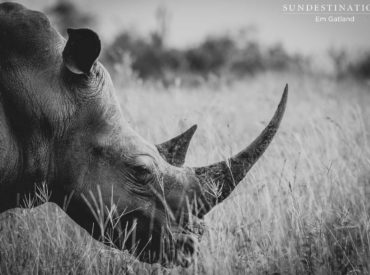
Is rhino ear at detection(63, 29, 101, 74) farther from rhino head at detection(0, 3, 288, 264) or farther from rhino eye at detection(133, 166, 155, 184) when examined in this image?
rhino eye at detection(133, 166, 155, 184)

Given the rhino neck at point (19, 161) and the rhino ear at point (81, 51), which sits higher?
the rhino ear at point (81, 51)

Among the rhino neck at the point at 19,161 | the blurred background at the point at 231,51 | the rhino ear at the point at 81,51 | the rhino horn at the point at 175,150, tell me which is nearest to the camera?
the rhino neck at the point at 19,161

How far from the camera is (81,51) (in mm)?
2730

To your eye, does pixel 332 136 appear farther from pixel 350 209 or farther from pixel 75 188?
pixel 75 188

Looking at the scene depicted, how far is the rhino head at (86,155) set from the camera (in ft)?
8.55

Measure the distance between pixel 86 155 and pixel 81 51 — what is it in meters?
0.67

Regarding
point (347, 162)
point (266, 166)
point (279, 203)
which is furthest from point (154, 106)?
point (279, 203)

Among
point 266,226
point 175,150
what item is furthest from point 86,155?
point 266,226

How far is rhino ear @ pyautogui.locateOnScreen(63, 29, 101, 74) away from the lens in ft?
8.85

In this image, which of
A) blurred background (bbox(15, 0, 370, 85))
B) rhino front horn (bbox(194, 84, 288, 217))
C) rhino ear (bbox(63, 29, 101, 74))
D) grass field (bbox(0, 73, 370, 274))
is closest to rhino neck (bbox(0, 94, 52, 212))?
grass field (bbox(0, 73, 370, 274))

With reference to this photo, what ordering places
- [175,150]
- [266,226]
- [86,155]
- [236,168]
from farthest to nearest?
1. [266,226]
2. [175,150]
3. [86,155]
4. [236,168]

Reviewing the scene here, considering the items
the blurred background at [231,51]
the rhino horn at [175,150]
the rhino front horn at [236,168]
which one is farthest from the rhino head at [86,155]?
the blurred background at [231,51]

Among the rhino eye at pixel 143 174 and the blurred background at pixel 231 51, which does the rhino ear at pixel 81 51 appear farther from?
the blurred background at pixel 231 51

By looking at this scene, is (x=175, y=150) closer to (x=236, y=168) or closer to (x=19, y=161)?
(x=236, y=168)
